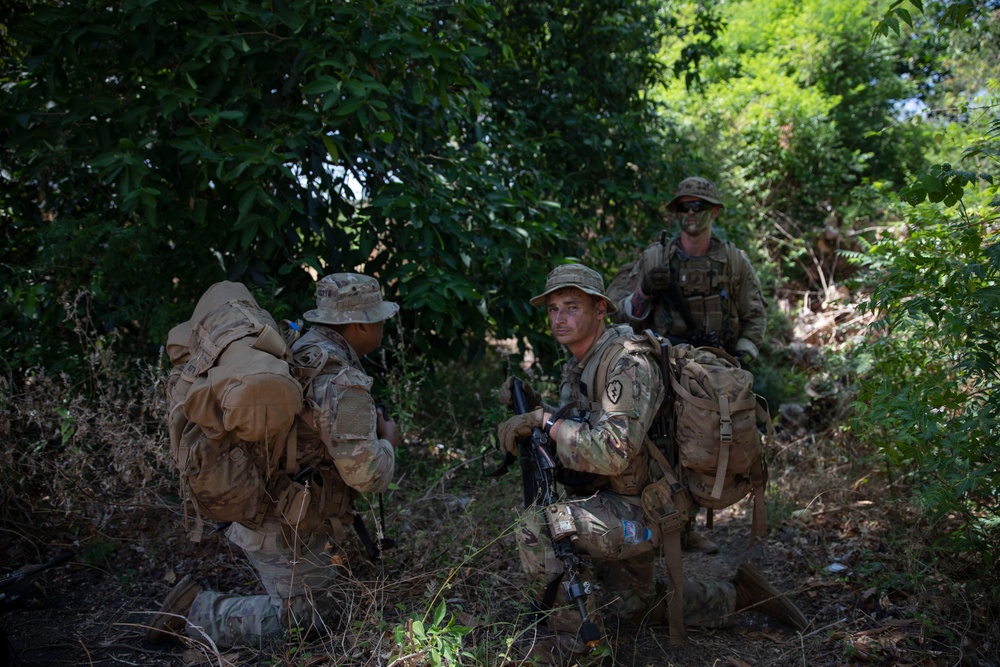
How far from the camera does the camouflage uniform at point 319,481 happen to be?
334cm

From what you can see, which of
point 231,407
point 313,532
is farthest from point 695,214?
point 231,407

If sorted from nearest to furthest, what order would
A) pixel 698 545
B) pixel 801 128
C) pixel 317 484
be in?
pixel 317 484 → pixel 698 545 → pixel 801 128

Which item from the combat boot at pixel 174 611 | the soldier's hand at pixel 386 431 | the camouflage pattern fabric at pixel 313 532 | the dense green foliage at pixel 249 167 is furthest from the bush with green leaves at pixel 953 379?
the combat boot at pixel 174 611

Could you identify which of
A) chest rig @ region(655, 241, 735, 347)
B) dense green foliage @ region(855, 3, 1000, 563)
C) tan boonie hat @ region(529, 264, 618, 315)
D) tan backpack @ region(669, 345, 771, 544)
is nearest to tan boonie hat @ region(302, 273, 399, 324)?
tan boonie hat @ region(529, 264, 618, 315)

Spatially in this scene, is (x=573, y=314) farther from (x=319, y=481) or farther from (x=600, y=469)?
(x=319, y=481)

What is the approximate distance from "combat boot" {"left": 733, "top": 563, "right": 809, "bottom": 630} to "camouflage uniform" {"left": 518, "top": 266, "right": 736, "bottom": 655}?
21.9 inches

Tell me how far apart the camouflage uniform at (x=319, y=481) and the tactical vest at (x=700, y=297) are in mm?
2040

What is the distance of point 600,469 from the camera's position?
3316mm

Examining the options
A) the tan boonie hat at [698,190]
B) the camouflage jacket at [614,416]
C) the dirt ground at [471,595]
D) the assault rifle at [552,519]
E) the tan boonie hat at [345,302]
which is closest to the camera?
the assault rifle at [552,519]

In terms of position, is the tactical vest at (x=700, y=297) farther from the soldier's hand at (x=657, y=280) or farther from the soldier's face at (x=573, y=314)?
the soldier's face at (x=573, y=314)

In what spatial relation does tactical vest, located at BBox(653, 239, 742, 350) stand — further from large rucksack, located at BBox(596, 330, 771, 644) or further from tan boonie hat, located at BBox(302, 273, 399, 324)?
tan boonie hat, located at BBox(302, 273, 399, 324)

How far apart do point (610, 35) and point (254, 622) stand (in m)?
5.51

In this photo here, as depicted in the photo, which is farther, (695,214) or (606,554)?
(695,214)

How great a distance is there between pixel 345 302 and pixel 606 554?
168cm
